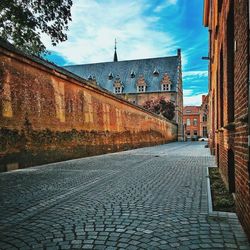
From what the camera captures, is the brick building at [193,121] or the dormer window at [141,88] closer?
the dormer window at [141,88]

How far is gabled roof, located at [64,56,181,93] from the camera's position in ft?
202

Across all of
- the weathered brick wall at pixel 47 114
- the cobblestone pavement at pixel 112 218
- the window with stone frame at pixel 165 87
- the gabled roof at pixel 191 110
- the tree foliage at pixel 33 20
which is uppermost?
the window with stone frame at pixel 165 87

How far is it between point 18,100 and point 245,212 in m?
8.01

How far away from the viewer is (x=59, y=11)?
13664 millimetres

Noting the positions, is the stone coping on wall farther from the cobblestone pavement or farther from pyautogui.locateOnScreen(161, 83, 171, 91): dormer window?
pyautogui.locateOnScreen(161, 83, 171, 91): dormer window

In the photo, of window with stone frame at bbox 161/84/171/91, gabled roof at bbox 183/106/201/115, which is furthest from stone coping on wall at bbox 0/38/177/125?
gabled roof at bbox 183/106/201/115

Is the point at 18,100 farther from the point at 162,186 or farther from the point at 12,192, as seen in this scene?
the point at 162,186

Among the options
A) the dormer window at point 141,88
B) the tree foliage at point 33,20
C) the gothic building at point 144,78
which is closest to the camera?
the tree foliage at point 33,20

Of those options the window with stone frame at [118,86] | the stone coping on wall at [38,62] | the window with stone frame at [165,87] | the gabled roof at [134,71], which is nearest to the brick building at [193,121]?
the gabled roof at [134,71]

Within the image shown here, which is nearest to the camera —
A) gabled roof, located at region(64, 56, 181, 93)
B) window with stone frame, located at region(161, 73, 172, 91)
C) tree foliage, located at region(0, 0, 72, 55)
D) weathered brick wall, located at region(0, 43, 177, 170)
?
weathered brick wall, located at region(0, 43, 177, 170)

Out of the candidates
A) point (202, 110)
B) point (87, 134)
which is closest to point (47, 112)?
point (87, 134)

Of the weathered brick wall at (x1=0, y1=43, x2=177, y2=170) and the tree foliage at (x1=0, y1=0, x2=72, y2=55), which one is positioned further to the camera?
the tree foliage at (x1=0, y1=0, x2=72, y2=55)

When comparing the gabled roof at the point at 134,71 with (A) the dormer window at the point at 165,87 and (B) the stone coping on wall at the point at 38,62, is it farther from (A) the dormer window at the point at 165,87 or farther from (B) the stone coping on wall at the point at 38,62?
(B) the stone coping on wall at the point at 38,62

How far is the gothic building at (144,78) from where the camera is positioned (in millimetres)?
60062
